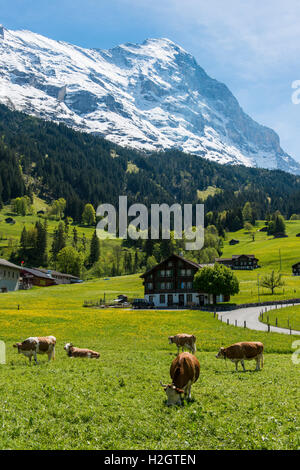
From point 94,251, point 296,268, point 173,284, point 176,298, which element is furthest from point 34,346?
point 94,251

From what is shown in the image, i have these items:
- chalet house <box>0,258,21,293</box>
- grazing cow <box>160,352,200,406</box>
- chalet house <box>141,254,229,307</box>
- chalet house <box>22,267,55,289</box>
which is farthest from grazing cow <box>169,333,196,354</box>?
chalet house <box>22,267,55,289</box>

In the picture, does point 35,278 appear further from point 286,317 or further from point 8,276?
point 286,317

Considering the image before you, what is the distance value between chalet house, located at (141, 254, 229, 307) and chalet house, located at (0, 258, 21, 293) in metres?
48.5

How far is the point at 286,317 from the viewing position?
63812 mm

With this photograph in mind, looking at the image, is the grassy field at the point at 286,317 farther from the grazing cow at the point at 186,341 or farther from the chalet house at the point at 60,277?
the chalet house at the point at 60,277

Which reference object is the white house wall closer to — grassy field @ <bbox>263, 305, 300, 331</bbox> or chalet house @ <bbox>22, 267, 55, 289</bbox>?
grassy field @ <bbox>263, 305, 300, 331</bbox>

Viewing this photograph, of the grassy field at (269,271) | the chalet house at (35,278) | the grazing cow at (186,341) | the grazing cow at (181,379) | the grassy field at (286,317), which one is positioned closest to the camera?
the grazing cow at (181,379)

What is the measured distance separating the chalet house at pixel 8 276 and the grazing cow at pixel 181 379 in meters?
112

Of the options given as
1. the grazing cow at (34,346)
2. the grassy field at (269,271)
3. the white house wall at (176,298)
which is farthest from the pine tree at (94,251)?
the grazing cow at (34,346)

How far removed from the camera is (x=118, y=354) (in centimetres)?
3066

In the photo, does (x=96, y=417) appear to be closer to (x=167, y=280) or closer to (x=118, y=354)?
(x=118, y=354)

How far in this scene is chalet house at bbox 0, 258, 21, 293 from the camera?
122 m

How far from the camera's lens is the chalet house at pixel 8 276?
12188 cm
